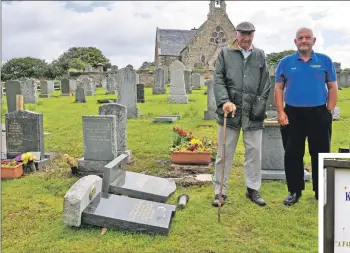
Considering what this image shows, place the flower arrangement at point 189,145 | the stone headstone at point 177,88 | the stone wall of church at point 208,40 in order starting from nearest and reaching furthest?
the flower arrangement at point 189,145
the stone headstone at point 177,88
the stone wall of church at point 208,40

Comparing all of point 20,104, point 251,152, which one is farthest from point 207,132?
point 251,152

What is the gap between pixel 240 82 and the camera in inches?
188

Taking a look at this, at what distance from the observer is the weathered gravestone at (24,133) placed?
7.27m

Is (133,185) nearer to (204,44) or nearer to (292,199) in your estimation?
(292,199)

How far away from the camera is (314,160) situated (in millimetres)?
4902

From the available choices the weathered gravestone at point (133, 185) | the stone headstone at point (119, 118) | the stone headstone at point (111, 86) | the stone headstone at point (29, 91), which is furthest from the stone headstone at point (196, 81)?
the weathered gravestone at point (133, 185)

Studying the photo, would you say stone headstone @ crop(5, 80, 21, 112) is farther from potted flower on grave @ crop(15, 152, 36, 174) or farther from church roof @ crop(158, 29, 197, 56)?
church roof @ crop(158, 29, 197, 56)

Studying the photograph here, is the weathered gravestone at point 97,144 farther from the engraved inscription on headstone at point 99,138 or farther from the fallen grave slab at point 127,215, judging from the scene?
the fallen grave slab at point 127,215

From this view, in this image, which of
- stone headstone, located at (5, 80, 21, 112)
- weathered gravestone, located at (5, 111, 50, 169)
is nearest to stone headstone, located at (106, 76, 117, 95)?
stone headstone, located at (5, 80, 21, 112)

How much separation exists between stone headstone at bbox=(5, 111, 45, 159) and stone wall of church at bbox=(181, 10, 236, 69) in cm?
3964

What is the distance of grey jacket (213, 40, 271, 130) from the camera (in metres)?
4.78

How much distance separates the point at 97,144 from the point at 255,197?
2786 mm

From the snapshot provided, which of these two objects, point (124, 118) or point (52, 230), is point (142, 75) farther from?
point (52, 230)

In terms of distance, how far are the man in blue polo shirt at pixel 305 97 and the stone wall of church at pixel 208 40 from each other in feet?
137
